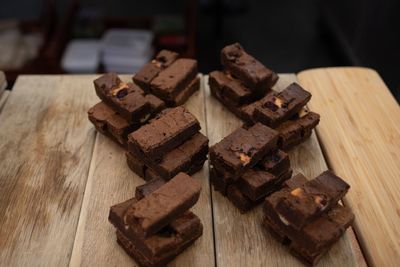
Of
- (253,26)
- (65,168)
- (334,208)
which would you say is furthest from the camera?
(253,26)

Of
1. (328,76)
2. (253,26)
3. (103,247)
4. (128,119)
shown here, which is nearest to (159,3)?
(253,26)

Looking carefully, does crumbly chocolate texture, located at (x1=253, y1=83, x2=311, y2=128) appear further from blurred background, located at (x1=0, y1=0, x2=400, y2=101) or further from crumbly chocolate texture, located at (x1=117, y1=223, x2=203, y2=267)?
blurred background, located at (x1=0, y1=0, x2=400, y2=101)

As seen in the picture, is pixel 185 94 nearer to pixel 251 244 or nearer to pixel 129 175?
pixel 129 175

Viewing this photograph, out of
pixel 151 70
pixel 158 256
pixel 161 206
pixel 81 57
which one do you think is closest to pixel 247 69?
pixel 151 70

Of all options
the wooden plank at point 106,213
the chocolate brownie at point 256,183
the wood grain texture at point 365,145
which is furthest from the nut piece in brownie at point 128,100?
the wood grain texture at point 365,145

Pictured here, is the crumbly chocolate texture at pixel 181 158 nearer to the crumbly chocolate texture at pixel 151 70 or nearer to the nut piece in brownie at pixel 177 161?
the nut piece in brownie at pixel 177 161

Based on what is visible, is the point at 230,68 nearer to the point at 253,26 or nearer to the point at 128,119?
the point at 128,119

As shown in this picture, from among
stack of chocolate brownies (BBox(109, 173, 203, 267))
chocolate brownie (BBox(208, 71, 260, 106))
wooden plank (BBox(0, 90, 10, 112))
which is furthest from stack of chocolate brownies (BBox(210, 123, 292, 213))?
wooden plank (BBox(0, 90, 10, 112))
